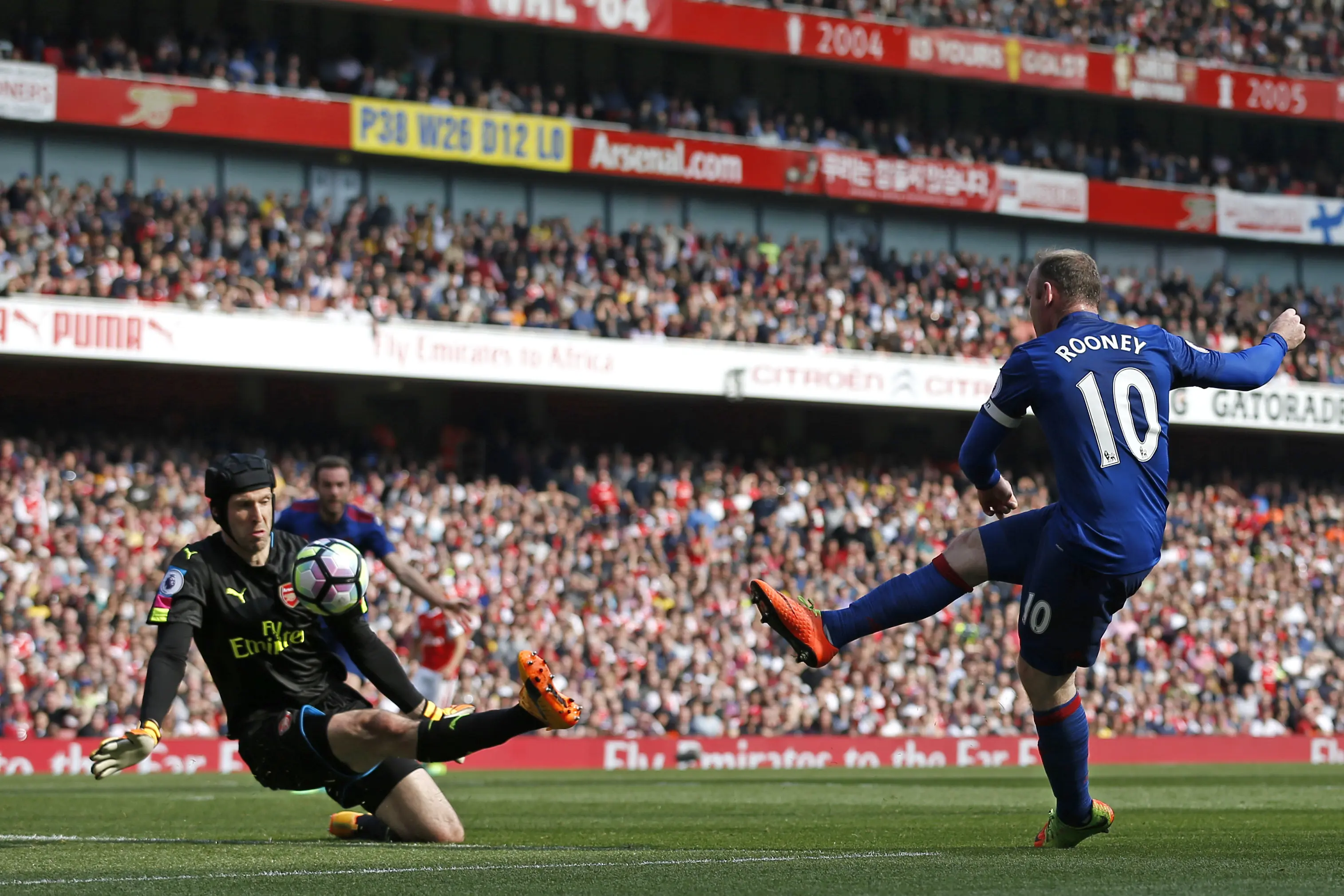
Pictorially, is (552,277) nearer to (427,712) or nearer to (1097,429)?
(427,712)

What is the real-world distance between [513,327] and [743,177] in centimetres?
740

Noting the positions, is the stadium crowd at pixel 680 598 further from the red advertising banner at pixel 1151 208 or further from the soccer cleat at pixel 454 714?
the soccer cleat at pixel 454 714

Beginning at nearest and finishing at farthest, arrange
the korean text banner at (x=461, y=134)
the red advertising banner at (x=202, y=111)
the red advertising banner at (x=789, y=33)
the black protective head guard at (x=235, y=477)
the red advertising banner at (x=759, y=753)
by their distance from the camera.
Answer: the black protective head guard at (x=235, y=477) < the red advertising banner at (x=759, y=753) < the red advertising banner at (x=202, y=111) < the korean text banner at (x=461, y=134) < the red advertising banner at (x=789, y=33)

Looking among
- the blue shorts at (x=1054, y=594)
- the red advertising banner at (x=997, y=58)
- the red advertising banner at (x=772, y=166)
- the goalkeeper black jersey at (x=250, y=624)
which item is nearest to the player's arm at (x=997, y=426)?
the blue shorts at (x=1054, y=594)

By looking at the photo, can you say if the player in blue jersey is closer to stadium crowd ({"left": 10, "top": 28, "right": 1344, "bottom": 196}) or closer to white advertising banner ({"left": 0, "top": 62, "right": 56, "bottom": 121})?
white advertising banner ({"left": 0, "top": 62, "right": 56, "bottom": 121})

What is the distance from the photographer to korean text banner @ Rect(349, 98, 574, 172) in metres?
31.2

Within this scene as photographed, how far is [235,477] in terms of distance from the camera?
8.02m

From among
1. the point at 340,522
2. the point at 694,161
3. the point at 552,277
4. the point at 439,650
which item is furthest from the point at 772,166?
the point at 340,522

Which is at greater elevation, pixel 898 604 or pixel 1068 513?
pixel 1068 513

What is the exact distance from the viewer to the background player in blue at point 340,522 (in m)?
11.5

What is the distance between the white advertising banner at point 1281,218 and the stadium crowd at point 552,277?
4.35 feet

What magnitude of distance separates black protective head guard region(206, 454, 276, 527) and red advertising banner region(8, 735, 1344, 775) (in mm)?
13826

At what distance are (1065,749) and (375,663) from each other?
310 centimetres

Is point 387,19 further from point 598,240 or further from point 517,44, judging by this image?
point 598,240
